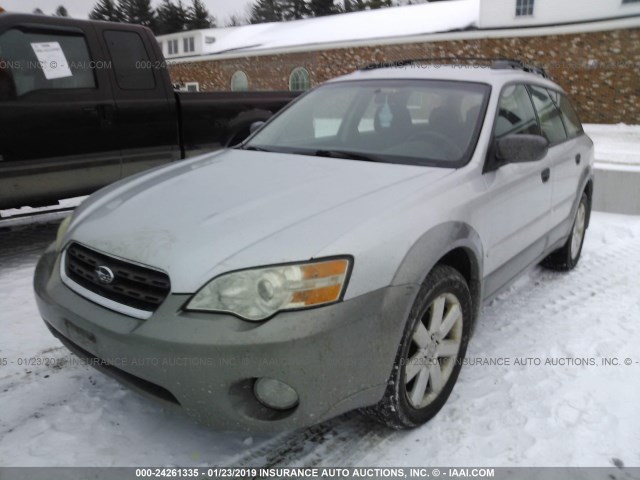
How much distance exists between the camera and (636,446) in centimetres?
235

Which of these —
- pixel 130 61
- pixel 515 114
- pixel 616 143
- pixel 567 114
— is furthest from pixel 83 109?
pixel 616 143

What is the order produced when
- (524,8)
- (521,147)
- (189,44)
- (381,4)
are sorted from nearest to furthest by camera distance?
(521,147) → (524,8) → (189,44) → (381,4)

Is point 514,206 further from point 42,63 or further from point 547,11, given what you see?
point 547,11

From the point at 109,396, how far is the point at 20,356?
31.2 inches

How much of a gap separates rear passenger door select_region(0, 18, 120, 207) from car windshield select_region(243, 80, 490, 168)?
210cm

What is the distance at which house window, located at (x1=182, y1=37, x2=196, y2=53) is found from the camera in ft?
119

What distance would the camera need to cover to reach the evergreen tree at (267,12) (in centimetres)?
5584

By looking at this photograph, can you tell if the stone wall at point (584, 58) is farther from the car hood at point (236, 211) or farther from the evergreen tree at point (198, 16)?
the evergreen tree at point (198, 16)

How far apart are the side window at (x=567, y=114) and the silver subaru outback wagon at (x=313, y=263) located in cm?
114

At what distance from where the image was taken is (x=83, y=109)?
187 inches

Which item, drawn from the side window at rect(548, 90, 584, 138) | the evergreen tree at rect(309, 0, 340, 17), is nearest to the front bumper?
the side window at rect(548, 90, 584, 138)

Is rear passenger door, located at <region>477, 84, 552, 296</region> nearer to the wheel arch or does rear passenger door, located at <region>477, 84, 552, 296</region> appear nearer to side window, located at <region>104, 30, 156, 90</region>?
the wheel arch

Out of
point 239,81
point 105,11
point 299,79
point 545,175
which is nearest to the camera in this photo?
point 545,175

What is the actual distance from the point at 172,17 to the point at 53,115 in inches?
2340
